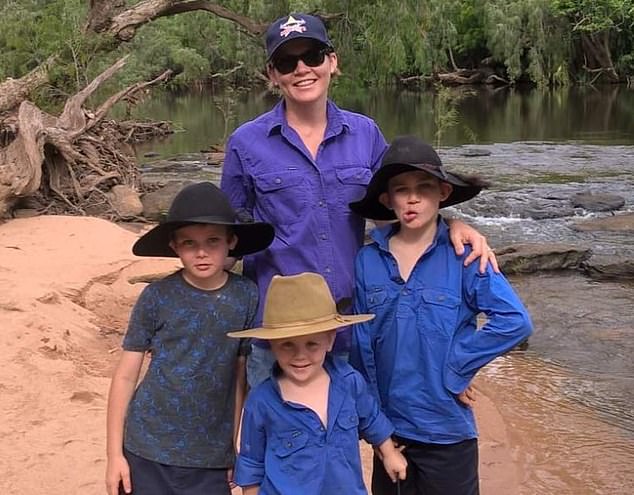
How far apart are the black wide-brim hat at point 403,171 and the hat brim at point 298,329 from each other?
396mm

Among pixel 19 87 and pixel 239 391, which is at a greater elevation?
pixel 19 87

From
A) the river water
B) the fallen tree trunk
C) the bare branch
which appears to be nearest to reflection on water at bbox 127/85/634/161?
the river water

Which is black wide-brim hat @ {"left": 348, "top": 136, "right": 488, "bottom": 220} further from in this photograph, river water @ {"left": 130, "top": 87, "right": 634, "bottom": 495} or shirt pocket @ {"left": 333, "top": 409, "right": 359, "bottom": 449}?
river water @ {"left": 130, "top": 87, "right": 634, "bottom": 495}

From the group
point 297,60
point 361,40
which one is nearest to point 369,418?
point 297,60

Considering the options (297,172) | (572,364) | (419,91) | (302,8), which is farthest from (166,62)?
(297,172)

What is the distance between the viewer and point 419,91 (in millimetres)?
40344

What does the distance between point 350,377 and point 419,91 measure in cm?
3914

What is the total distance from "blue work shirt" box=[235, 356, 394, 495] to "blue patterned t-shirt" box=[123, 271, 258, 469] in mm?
142

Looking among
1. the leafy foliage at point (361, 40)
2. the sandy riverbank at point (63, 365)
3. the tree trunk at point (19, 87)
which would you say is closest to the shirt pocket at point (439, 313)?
the sandy riverbank at point (63, 365)

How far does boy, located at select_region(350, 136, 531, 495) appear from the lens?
2295 mm

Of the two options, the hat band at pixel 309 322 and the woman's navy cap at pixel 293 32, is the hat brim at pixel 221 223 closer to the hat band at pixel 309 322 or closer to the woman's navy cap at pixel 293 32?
the hat band at pixel 309 322

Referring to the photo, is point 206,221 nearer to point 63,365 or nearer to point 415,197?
point 415,197

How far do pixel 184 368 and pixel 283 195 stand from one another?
558mm

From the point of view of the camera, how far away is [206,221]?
2.26m
